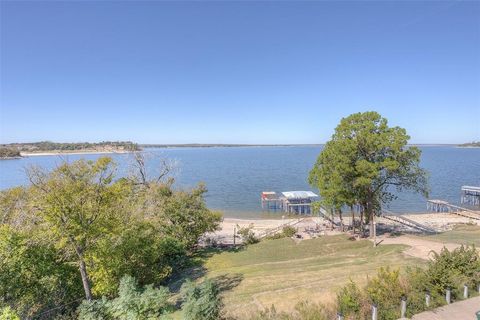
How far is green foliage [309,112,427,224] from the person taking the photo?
2106 cm

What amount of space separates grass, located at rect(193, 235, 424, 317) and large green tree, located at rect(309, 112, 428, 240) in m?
4.16

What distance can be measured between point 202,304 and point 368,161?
720 inches

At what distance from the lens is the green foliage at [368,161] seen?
21.1m

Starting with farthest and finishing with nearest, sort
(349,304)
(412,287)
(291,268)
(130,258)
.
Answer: (291,268)
(130,258)
(412,287)
(349,304)

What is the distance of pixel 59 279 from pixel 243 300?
8906mm

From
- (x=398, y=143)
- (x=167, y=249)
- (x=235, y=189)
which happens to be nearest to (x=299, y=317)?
(x=167, y=249)

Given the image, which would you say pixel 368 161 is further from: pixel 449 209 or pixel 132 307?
pixel 449 209

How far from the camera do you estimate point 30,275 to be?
40.4 feet

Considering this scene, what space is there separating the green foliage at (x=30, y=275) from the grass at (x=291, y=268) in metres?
7.91

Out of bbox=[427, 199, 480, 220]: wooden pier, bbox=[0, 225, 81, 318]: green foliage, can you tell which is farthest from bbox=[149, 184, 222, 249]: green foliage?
bbox=[427, 199, 480, 220]: wooden pier

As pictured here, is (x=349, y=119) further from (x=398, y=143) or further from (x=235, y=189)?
(x=235, y=189)

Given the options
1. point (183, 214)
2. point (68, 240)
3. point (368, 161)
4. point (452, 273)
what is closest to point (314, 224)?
point (368, 161)

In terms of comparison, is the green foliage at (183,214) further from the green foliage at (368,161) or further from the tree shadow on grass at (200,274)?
the green foliage at (368,161)

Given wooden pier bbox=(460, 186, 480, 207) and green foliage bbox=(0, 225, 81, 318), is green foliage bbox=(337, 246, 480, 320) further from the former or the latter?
wooden pier bbox=(460, 186, 480, 207)
